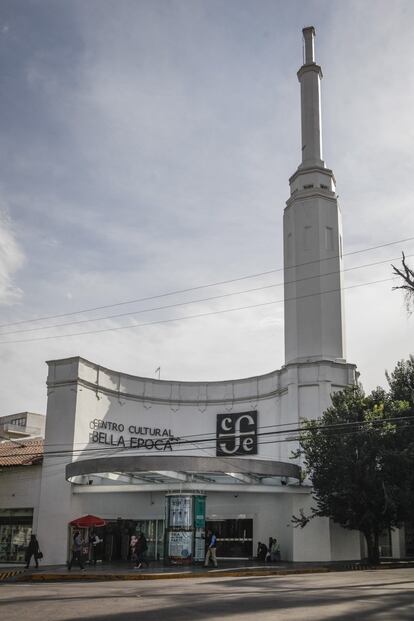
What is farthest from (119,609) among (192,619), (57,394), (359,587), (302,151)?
(302,151)

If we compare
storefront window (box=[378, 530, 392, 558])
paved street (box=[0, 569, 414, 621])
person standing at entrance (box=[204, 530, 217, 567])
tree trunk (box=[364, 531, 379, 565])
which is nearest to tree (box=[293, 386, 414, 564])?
tree trunk (box=[364, 531, 379, 565])

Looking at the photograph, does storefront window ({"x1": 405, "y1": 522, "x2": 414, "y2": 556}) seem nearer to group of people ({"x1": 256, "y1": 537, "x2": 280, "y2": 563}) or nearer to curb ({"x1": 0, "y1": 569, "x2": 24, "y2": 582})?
group of people ({"x1": 256, "y1": 537, "x2": 280, "y2": 563})

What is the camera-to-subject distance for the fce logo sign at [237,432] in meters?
41.5

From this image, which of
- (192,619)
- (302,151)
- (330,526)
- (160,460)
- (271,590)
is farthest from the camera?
(302,151)

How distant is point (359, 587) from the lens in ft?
60.9

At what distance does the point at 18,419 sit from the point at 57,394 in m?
36.8

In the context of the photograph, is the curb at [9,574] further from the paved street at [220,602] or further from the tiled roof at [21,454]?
the paved street at [220,602]

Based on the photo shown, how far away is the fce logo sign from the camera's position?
41.5 m

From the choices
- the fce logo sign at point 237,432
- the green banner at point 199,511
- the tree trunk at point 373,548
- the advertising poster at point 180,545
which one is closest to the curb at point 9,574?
the advertising poster at point 180,545

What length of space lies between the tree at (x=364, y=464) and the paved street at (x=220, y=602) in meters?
10.8

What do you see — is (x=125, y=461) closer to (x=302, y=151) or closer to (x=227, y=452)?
(x=227, y=452)

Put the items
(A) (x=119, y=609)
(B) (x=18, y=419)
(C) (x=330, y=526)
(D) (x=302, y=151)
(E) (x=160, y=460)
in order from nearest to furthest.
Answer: (A) (x=119, y=609) → (E) (x=160, y=460) → (C) (x=330, y=526) → (D) (x=302, y=151) → (B) (x=18, y=419)

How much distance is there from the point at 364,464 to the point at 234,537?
33.4ft

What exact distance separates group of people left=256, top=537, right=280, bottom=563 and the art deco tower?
11.4m
